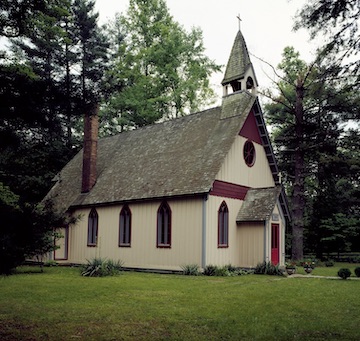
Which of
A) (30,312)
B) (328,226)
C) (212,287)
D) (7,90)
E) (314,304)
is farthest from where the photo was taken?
(328,226)

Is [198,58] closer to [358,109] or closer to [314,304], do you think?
[358,109]

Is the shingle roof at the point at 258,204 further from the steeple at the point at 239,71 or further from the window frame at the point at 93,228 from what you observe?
the window frame at the point at 93,228

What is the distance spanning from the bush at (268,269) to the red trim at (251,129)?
7.40 m

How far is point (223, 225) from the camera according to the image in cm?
2248

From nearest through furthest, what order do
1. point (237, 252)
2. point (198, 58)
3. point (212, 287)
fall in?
point (212, 287) < point (237, 252) < point (198, 58)

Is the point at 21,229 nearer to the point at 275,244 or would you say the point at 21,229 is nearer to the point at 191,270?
Result: the point at 191,270

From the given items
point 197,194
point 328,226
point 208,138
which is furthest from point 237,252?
point 328,226

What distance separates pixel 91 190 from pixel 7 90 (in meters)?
20.7

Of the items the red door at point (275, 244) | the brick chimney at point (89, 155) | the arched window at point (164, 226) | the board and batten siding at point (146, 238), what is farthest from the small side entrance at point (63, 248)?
the red door at point (275, 244)

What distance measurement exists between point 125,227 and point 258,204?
309 inches

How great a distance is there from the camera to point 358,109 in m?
→ 34.0

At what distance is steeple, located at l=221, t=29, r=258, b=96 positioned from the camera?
2577 centimetres

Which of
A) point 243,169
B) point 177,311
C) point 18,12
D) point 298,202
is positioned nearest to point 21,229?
point 18,12

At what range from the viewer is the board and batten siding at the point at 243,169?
22938mm
